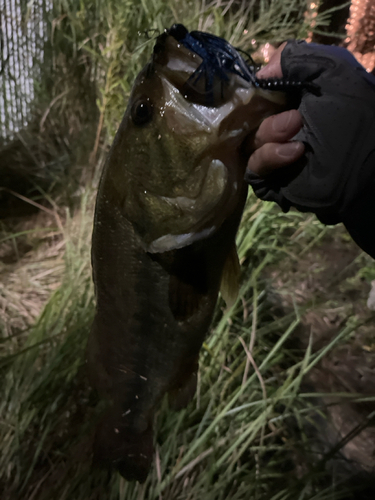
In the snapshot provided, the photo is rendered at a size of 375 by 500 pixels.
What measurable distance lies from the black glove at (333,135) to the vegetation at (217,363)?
663 millimetres

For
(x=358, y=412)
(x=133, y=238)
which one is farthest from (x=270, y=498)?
(x=133, y=238)

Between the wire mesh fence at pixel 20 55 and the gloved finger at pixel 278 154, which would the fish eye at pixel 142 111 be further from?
the wire mesh fence at pixel 20 55

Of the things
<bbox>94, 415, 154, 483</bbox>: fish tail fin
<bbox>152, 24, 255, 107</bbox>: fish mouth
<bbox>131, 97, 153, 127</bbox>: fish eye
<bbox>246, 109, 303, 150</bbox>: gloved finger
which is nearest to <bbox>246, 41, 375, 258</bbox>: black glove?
<bbox>246, 109, 303, 150</bbox>: gloved finger

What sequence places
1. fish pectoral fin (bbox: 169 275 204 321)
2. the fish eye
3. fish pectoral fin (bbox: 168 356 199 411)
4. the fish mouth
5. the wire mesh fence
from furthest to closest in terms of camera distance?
the wire mesh fence
fish pectoral fin (bbox: 168 356 199 411)
fish pectoral fin (bbox: 169 275 204 321)
the fish eye
the fish mouth

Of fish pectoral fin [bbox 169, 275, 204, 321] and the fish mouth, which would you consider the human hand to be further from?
fish pectoral fin [bbox 169, 275, 204, 321]

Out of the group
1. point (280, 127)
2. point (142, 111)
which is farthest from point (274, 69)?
point (142, 111)

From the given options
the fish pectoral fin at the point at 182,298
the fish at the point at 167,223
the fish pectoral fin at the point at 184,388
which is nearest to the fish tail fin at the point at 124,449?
the fish at the point at 167,223

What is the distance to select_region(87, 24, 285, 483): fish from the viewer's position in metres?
0.63

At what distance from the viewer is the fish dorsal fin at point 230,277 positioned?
38.6 inches

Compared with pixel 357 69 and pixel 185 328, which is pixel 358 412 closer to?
pixel 185 328

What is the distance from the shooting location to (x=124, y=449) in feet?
4.39

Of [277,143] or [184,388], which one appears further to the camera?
[184,388]

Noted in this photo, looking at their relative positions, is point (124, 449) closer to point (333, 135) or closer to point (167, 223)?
point (167, 223)

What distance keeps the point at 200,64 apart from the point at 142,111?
7.0 inches
